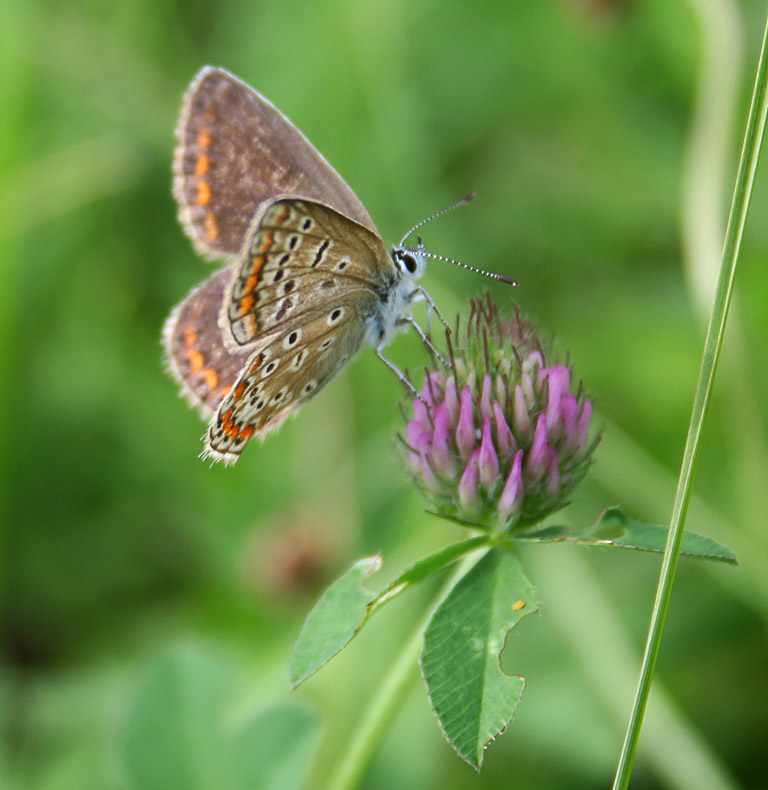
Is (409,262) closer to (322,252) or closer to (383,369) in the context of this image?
(322,252)

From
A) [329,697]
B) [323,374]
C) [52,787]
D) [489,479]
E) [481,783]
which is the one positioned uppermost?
[323,374]

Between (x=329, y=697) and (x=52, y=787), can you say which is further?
(x=329, y=697)

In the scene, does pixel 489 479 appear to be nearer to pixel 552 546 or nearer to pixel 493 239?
pixel 552 546

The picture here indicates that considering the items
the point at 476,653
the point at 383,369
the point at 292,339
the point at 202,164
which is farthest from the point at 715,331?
the point at 383,369

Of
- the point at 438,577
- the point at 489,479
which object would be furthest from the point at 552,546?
the point at 489,479

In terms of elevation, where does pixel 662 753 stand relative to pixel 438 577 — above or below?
below

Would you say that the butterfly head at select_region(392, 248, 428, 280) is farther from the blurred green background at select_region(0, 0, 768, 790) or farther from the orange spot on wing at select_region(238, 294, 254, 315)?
the blurred green background at select_region(0, 0, 768, 790)

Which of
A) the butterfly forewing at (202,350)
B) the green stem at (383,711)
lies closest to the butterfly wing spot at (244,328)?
the butterfly forewing at (202,350)

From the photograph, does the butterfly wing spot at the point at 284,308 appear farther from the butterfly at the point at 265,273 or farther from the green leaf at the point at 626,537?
the green leaf at the point at 626,537
